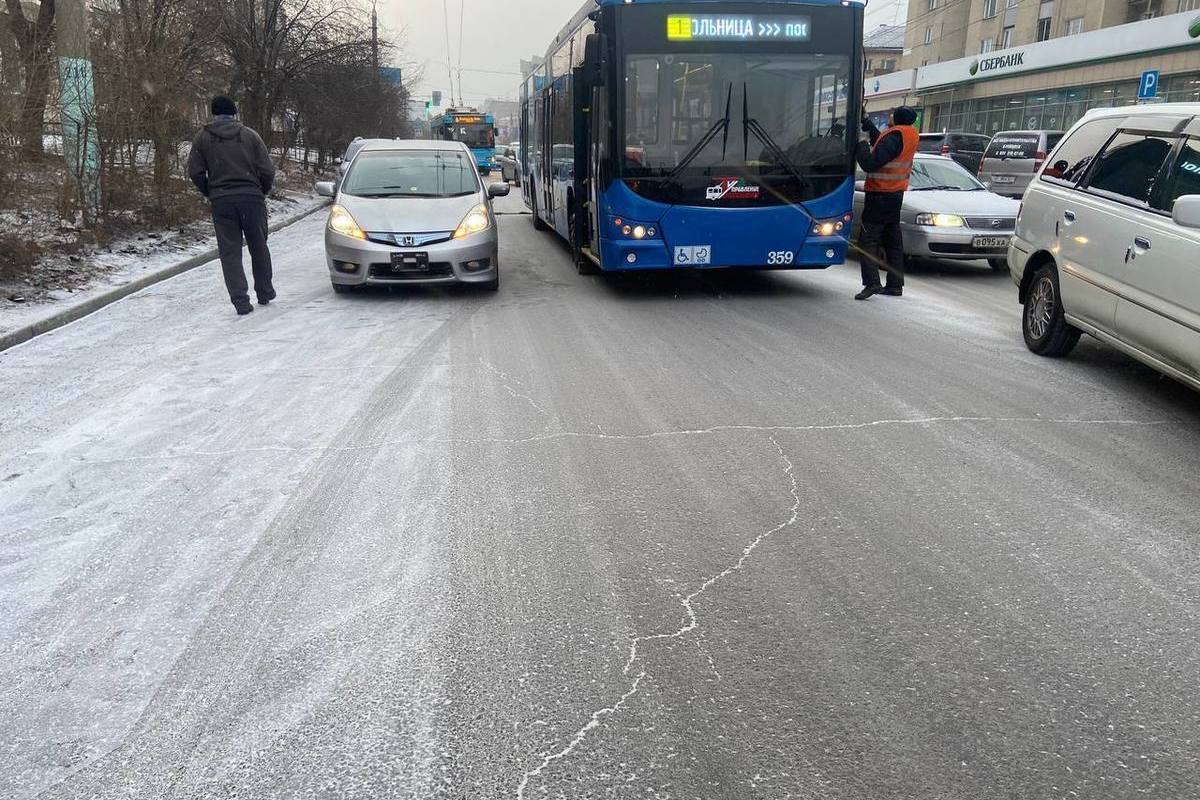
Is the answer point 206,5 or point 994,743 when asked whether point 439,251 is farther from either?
point 206,5

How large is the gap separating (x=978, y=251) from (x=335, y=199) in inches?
315

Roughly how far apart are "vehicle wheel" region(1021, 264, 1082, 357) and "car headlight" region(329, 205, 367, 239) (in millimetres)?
6545

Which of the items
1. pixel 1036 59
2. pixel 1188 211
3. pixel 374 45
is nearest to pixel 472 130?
pixel 374 45

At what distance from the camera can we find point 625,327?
8.48 metres

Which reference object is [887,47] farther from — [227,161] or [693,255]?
[227,161]

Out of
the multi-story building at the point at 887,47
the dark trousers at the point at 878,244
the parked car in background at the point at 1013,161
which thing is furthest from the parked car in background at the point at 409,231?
the multi-story building at the point at 887,47

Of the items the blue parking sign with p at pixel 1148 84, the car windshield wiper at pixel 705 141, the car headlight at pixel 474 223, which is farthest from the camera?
the blue parking sign with p at pixel 1148 84

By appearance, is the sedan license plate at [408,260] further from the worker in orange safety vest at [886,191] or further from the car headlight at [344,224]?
the worker in orange safety vest at [886,191]

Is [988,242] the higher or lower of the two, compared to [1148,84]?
lower

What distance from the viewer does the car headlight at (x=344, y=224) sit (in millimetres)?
9703

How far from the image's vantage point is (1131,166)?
20.5ft

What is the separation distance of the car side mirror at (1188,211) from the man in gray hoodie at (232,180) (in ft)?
24.6

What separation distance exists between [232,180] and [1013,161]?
18736 millimetres

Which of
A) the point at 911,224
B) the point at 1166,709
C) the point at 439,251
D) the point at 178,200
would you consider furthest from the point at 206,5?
the point at 1166,709
